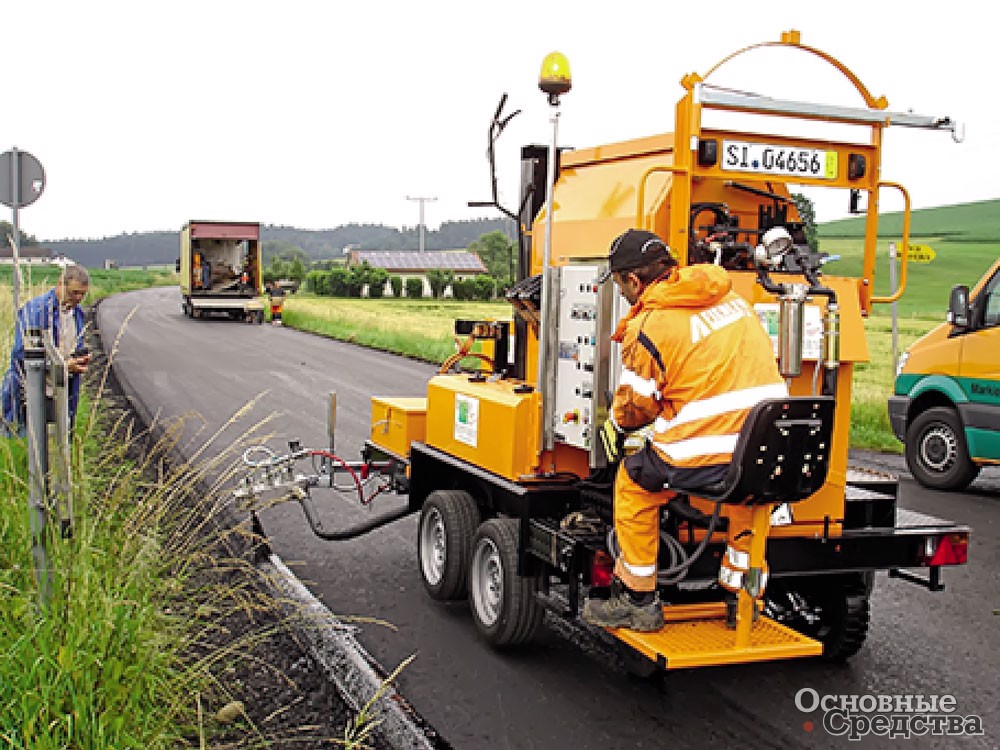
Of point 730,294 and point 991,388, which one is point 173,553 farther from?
point 991,388

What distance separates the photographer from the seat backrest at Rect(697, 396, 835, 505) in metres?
4.21

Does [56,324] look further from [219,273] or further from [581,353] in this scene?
[219,273]

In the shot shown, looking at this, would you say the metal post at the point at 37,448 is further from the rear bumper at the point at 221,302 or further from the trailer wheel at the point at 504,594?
the rear bumper at the point at 221,302

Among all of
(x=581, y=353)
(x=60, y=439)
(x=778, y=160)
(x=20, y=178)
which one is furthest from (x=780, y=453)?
(x=20, y=178)

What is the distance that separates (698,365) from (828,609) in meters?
2.10

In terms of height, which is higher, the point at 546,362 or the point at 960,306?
the point at 960,306

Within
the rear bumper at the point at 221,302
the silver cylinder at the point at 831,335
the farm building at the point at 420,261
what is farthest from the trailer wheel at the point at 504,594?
the farm building at the point at 420,261

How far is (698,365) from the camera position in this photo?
4.38 metres

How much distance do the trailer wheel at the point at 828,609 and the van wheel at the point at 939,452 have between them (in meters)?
5.33

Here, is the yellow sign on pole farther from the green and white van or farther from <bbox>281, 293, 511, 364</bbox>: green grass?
<bbox>281, 293, 511, 364</bbox>: green grass

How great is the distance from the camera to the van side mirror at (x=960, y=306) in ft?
32.8

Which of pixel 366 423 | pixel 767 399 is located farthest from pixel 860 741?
pixel 366 423

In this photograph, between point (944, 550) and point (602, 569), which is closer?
point (602, 569)

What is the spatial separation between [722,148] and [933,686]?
299 centimetres
